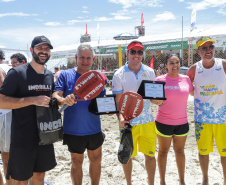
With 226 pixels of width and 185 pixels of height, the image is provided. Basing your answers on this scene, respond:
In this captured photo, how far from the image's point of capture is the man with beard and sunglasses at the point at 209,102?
121 inches

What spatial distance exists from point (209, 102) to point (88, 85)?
1.88m

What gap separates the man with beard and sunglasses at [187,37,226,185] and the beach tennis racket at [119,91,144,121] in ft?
3.85

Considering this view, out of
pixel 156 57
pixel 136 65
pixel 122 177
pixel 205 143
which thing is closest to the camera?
pixel 136 65

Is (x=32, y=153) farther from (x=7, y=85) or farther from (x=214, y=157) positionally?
(x=214, y=157)

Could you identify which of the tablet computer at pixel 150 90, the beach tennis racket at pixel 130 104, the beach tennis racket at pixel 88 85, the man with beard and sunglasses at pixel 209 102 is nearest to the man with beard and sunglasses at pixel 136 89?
the tablet computer at pixel 150 90

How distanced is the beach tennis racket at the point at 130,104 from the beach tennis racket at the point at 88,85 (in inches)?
13.1

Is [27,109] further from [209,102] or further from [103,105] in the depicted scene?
[209,102]

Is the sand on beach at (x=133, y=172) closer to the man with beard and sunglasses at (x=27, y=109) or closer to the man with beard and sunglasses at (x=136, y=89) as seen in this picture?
the man with beard and sunglasses at (x=136, y=89)

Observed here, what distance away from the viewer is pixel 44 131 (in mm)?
2277

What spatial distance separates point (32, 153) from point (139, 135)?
1429mm

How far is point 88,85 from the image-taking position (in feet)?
7.85

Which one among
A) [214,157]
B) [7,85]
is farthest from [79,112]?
[214,157]

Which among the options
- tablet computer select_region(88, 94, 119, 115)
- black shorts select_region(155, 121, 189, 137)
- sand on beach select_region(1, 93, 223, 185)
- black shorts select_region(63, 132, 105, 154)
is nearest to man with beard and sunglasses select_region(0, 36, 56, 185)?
black shorts select_region(63, 132, 105, 154)

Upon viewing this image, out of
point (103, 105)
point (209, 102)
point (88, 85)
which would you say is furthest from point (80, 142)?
point (209, 102)
